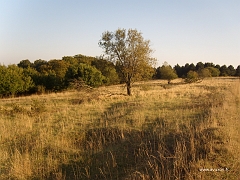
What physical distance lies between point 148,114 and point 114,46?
11595mm

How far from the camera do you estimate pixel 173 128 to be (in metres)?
7.70

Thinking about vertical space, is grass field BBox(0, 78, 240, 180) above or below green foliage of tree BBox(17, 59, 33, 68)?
below

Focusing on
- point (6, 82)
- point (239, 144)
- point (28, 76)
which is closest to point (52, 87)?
point (28, 76)

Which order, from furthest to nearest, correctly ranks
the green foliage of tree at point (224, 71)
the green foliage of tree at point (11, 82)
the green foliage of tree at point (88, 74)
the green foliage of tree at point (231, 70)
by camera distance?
the green foliage of tree at point (231, 70) < the green foliage of tree at point (224, 71) < the green foliage of tree at point (88, 74) < the green foliage of tree at point (11, 82)

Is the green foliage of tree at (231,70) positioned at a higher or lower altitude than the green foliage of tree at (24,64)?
lower

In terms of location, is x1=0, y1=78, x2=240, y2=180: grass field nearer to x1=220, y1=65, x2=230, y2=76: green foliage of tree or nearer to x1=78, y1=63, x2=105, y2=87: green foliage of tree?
x1=78, y1=63, x2=105, y2=87: green foliage of tree

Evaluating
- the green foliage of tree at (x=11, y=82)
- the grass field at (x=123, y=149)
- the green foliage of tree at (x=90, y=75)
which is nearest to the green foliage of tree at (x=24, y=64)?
the green foliage of tree at (x=11, y=82)

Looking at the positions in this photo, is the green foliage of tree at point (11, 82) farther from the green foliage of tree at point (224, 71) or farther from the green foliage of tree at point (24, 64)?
the green foliage of tree at point (224, 71)

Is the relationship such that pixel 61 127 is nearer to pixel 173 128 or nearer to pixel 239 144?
pixel 173 128

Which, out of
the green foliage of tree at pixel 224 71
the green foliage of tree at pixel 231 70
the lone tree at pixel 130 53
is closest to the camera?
the lone tree at pixel 130 53

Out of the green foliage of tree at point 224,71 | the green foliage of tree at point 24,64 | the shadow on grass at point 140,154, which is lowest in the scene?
the shadow on grass at point 140,154

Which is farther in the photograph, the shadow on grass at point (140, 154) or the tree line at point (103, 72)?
the tree line at point (103, 72)

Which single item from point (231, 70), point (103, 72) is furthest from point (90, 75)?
point (231, 70)

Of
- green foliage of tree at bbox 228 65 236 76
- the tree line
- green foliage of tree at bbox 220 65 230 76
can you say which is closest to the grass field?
the tree line
